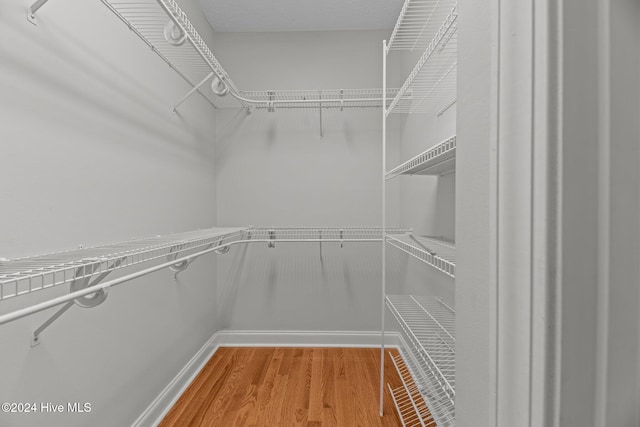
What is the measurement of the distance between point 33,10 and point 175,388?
163 cm

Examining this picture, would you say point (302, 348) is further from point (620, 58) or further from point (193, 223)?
point (620, 58)

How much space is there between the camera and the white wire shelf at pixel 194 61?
1100 millimetres

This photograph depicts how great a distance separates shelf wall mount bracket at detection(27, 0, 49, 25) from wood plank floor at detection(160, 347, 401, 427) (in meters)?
1.61

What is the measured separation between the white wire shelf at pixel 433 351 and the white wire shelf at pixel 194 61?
1280 millimetres

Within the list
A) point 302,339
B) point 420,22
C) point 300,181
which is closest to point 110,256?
point 300,181

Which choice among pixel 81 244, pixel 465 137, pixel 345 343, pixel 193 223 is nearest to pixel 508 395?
pixel 465 137

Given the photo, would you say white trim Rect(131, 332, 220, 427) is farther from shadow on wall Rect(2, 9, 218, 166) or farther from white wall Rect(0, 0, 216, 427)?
shadow on wall Rect(2, 9, 218, 166)

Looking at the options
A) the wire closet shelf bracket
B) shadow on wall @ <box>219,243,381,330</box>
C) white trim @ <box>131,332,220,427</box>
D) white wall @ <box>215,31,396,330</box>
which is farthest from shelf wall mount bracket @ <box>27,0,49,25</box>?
shadow on wall @ <box>219,243,381,330</box>

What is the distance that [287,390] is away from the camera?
1.62 meters

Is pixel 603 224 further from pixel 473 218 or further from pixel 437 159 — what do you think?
pixel 437 159

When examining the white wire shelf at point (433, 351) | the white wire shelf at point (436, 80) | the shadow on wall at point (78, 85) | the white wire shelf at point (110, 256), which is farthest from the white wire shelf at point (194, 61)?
the white wire shelf at point (433, 351)

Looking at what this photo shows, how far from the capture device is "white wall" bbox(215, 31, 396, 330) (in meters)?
2.15

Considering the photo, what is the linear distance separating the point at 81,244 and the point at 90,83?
54cm

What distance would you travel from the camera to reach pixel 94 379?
105 cm
